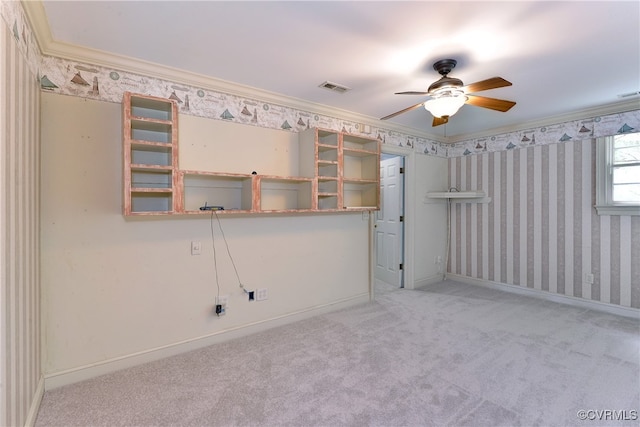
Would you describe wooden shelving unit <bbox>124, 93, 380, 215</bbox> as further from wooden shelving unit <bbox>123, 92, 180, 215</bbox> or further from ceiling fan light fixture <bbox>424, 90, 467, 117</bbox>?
ceiling fan light fixture <bbox>424, 90, 467, 117</bbox>

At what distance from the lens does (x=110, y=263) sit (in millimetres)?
2330

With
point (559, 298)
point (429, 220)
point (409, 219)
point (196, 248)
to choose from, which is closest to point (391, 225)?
point (409, 219)

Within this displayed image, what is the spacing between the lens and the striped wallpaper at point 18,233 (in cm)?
138

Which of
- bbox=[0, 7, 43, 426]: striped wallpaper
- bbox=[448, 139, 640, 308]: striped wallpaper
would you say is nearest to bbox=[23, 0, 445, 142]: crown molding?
bbox=[0, 7, 43, 426]: striped wallpaper

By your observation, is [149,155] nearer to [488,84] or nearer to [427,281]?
[488,84]

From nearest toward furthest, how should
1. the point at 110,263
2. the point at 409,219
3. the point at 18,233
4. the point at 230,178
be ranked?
the point at 18,233
the point at 110,263
the point at 230,178
the point at 409,219

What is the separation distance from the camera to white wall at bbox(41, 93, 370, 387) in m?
2.14

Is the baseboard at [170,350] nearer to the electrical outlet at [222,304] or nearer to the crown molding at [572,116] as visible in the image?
the electrical outlet at [222,304]

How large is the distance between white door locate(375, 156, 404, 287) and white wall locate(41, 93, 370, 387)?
2.36 meters

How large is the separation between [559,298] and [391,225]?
7.74ft

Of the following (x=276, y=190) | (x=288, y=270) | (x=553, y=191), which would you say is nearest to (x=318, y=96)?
(x=276, y=190)

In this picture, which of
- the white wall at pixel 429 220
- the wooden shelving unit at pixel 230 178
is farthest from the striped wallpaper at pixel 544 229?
the wooden shelving unit at pixel 230 178

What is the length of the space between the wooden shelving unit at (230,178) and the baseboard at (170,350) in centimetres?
116

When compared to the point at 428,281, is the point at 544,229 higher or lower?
higher
